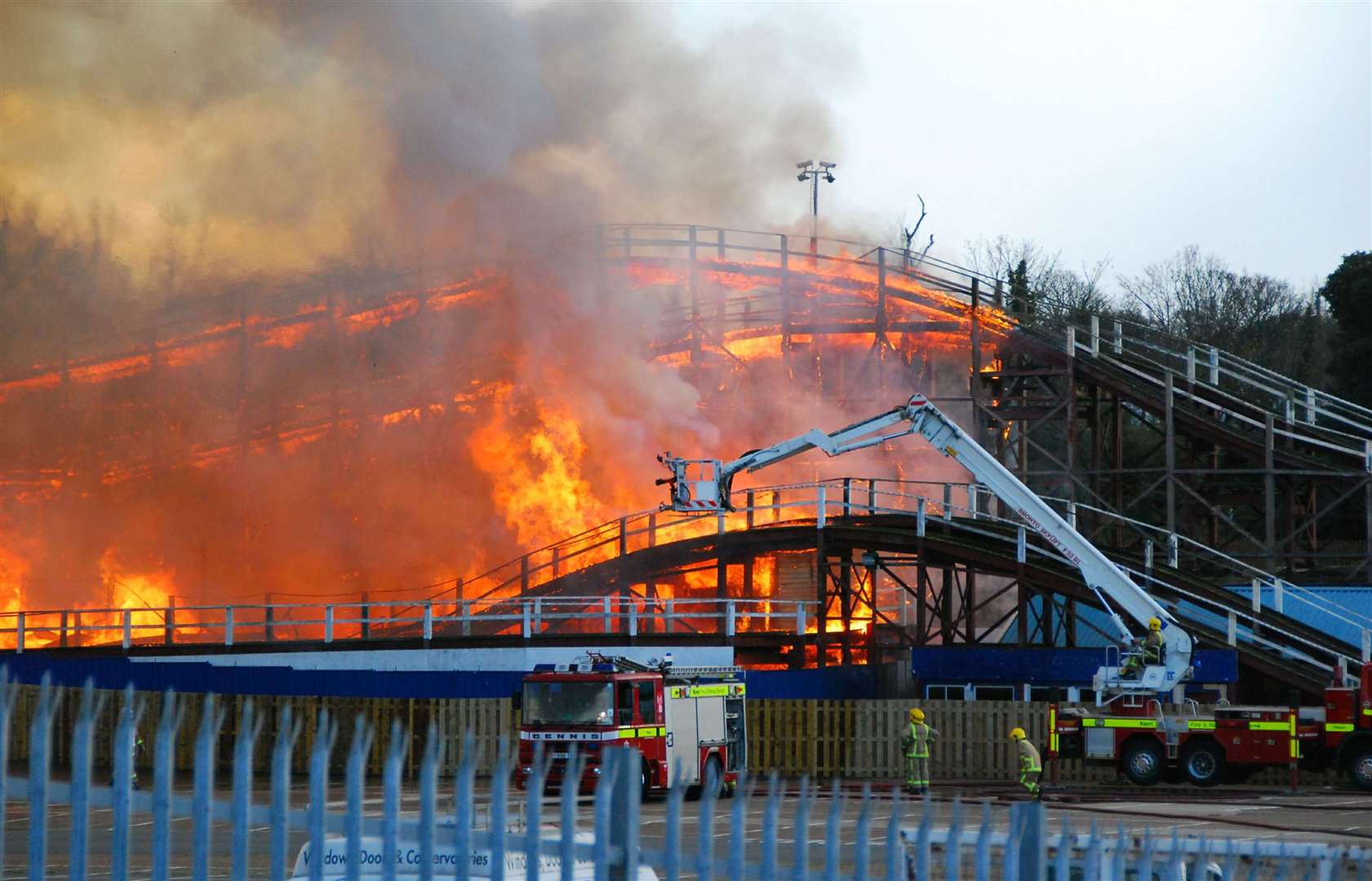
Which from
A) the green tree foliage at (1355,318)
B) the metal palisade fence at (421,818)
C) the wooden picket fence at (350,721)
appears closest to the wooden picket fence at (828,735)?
the wooden picket fence at (350,721)

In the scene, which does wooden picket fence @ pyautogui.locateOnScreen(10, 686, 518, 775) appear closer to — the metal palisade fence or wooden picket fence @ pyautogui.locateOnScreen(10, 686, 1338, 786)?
wooden picket fence @ pyautogui.locateOnScreen(10, 686, 1338, 786)

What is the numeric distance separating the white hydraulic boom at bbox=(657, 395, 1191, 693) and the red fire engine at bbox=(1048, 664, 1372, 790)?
0.68 metres

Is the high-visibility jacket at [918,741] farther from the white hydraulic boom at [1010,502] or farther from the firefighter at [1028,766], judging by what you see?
the white hydraulic boom at [1010,502]

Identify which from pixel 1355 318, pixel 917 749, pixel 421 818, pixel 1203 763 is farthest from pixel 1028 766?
pixel 1355 318

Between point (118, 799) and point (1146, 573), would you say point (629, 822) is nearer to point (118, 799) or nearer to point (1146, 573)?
point (118, 799)

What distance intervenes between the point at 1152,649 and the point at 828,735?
19.0 ft

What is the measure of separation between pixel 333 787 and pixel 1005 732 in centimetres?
1148

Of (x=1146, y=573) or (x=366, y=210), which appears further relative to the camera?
(x=366, y=210)

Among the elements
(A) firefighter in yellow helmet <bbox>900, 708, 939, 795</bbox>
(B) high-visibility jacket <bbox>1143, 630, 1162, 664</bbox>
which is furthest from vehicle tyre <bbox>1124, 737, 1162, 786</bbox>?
(A) firefighter in yellow helmet <bbox>900, 708, 939, 795</bbox>

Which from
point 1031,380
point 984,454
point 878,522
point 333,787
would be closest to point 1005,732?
point 984,454

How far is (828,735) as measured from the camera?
29.6 m

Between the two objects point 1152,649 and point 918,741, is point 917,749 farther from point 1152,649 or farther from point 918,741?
point 1152,649

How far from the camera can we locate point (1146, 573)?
32.7m

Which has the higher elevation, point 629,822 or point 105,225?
point 105,225
